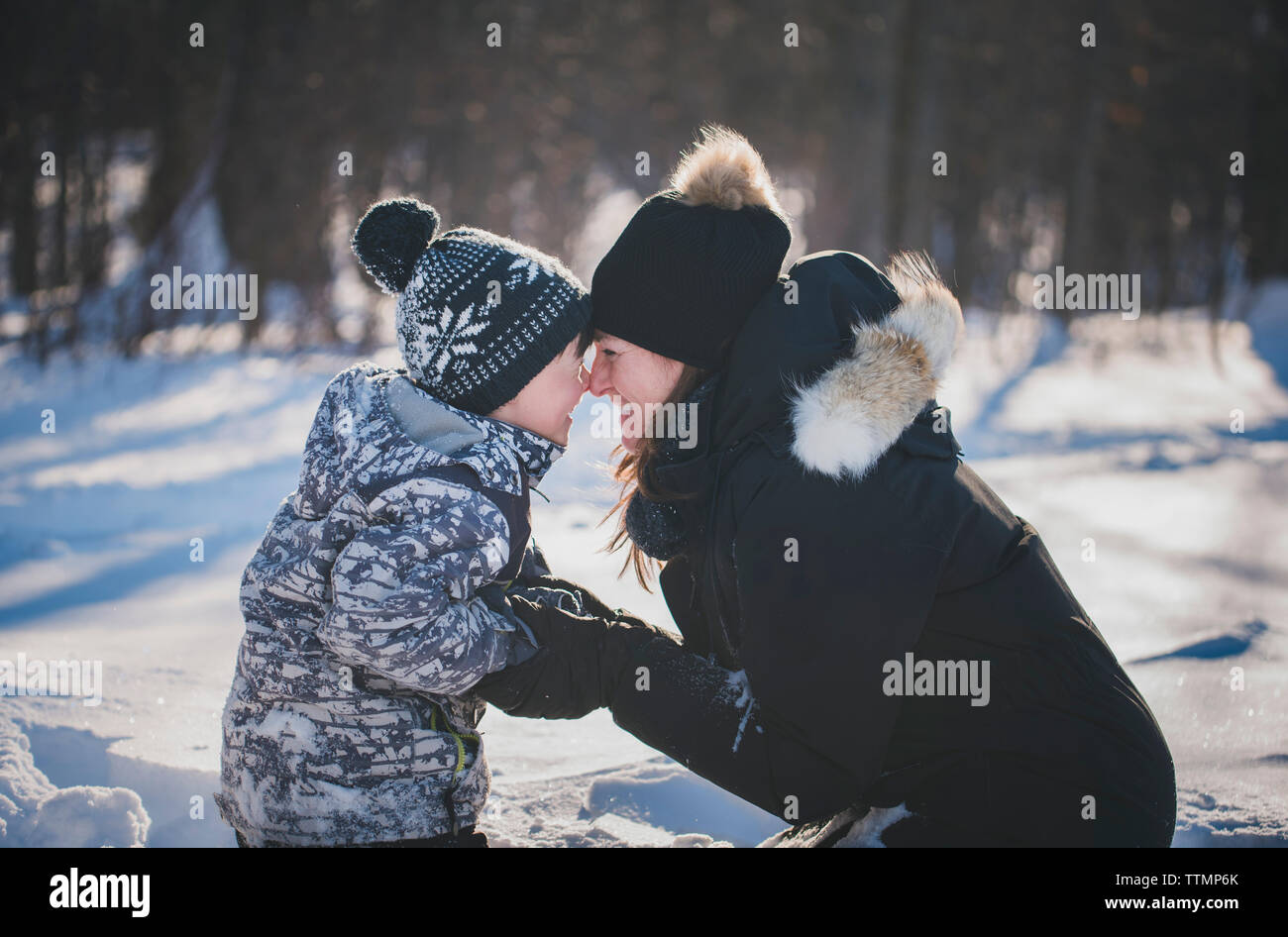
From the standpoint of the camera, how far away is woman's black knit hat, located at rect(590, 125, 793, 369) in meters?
1.96

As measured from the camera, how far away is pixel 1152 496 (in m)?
5.82

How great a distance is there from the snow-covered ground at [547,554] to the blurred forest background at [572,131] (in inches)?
51.2

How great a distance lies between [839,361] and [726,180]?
0.50m

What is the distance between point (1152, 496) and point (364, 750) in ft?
17.7

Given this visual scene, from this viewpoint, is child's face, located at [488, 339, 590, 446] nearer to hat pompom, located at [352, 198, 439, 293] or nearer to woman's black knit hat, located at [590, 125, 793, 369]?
woman's black knit hat, located at [590, 125, 793, 369]

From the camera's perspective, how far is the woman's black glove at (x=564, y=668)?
187cm

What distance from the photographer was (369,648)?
1636 millimetres

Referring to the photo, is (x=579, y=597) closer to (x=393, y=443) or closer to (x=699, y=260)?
(x=393, y=443)

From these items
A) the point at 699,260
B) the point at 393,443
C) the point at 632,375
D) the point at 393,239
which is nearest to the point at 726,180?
the point at 699,260

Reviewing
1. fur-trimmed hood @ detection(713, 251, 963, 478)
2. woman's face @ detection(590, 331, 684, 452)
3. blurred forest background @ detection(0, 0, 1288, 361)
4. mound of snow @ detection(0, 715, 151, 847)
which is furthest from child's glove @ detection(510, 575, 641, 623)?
blurred forest background @ detection(0, 0, 1288, 361)

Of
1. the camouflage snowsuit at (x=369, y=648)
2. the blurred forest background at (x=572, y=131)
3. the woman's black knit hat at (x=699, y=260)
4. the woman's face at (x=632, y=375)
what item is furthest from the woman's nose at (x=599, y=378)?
the blurred forest background at (x=572, y=131)
